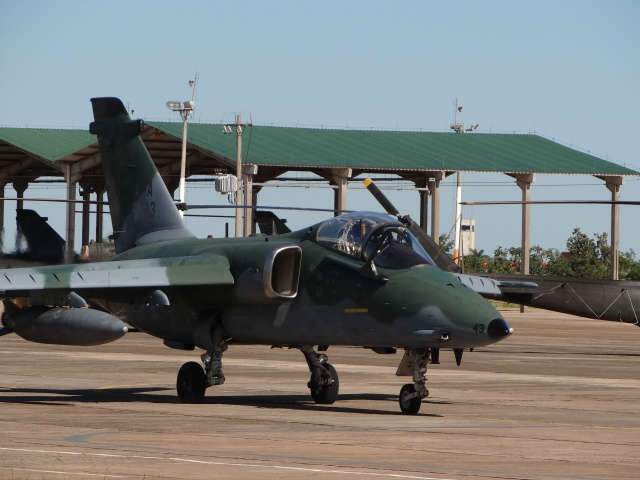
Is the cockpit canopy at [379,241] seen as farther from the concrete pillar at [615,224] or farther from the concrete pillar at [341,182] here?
the concrete pillar at [615,224]

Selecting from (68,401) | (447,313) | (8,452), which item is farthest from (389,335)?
(8,452)

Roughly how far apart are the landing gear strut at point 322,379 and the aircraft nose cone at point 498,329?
413cm

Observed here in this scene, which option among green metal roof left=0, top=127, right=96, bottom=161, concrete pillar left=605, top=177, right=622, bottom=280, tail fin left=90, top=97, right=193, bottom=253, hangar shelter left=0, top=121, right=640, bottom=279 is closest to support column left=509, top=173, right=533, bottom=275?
hangar shelter left=0, top=121, right=640, bottom=279

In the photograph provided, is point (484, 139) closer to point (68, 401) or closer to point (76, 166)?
point (76, 166)

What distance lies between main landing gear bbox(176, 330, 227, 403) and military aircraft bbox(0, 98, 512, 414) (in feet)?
0.05

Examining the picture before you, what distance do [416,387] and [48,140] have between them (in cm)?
6628

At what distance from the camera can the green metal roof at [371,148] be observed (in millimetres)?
77562

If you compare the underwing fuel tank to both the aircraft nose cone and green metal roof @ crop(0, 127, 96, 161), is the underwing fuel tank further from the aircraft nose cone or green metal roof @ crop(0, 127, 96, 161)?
green metal roof @ crop(0, 127, 96, 161)

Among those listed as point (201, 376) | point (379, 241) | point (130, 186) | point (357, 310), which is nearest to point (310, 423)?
point (357, 310)

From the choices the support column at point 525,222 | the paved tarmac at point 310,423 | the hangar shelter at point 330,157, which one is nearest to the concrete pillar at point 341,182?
the hangar shelter at point 330,157

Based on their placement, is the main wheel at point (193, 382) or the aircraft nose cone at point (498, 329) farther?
the main wheel at point (193, 382)

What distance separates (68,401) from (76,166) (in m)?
57.1

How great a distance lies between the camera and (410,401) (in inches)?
861

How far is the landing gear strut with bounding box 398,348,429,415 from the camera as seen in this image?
2181 centimetres
